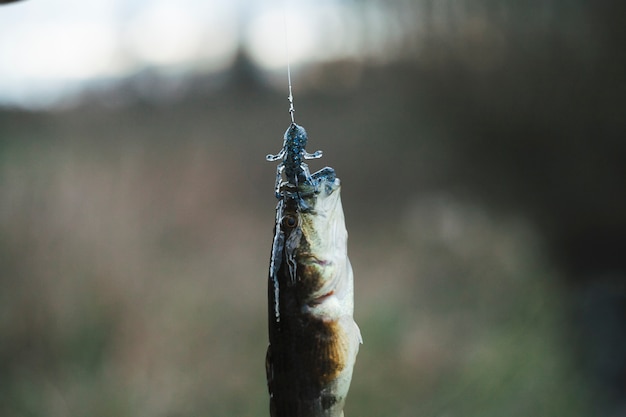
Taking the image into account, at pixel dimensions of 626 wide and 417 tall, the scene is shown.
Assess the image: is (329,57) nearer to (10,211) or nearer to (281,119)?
(281,119)

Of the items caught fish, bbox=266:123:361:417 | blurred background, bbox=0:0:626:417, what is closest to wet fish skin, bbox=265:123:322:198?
caught fish, bbox=266:123:361:417

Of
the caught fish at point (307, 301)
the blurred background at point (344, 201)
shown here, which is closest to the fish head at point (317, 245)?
the caught fish at point (307, 301)

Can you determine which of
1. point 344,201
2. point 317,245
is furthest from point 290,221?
point 344,201

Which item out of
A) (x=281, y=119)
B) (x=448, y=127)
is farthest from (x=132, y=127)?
(x=448, y=127)

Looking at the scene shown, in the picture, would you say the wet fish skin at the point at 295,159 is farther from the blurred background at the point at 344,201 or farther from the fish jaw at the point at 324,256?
the blurred background at the point at 344,201

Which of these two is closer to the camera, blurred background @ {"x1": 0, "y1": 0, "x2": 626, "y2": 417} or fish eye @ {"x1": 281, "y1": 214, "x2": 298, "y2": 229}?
fish eye @ {"x1": 281, "y1": 214, "x2": 298, "y2": 229}

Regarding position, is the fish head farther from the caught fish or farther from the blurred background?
the blurred background

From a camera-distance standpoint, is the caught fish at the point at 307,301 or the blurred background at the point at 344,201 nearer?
the caught fish at the point at 307,301
